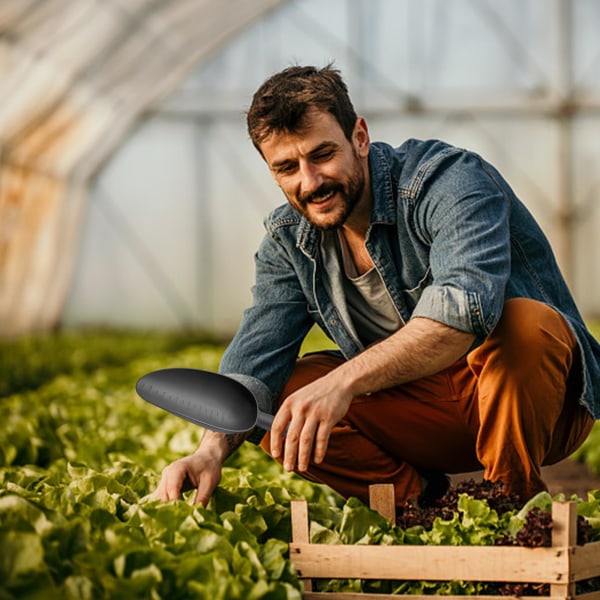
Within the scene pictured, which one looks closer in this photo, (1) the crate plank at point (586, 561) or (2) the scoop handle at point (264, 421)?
(1) the crate plank at point (586, 561)

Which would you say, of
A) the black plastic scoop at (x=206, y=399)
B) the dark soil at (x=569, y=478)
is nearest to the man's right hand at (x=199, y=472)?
the black plastic scoop at (x=206, y=399)

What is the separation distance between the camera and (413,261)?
293 cm

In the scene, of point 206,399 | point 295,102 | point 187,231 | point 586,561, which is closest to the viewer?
point 586,561

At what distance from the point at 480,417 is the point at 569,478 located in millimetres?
2234

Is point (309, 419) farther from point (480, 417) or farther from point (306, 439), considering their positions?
point (480, 417)

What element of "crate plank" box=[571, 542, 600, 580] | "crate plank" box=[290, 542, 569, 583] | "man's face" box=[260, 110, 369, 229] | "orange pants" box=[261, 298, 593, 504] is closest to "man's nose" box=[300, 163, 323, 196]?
"man's face" box=[260, 110, 369, 229]

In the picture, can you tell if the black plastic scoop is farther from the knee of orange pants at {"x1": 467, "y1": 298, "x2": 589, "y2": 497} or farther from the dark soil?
the dark soil

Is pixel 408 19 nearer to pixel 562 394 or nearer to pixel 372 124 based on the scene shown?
pixel 372 124

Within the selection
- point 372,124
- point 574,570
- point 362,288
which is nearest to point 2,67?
point 362,288

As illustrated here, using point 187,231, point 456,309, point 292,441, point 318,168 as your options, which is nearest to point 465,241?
point 456,309

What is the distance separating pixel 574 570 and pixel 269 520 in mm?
745

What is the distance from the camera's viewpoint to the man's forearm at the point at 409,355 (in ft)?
8.00

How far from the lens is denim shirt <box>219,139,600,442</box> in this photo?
103 inches

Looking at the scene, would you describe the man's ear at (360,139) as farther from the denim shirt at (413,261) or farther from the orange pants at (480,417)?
the orange pants at (480,417)
